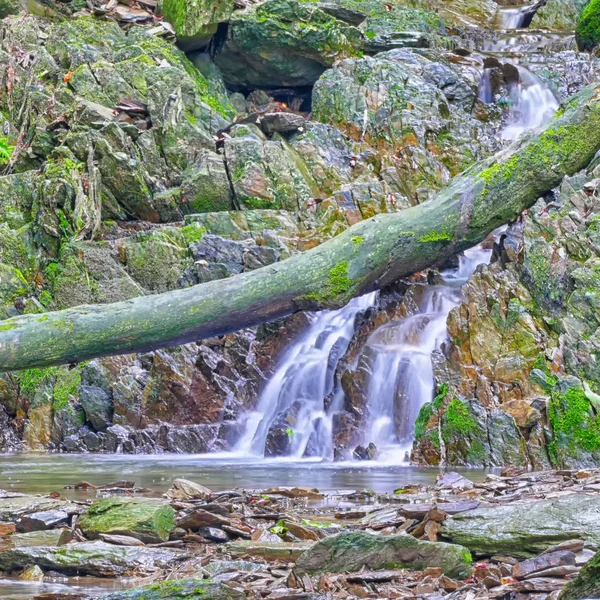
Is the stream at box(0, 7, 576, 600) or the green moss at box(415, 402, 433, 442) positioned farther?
the green moss at box(415, 402, 433, 442)

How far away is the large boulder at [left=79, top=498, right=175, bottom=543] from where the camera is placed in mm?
5754

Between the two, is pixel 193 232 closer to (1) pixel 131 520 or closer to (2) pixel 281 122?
(2) pixel 281 122

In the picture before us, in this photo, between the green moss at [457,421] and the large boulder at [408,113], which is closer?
the green moss at [457,421]

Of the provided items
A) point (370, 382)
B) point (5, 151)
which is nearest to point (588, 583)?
point (370, 382)

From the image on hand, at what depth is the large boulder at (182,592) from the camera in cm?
389

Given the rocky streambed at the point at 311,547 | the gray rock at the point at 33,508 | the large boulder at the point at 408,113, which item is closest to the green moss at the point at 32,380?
the large boulder at the point at 408,113

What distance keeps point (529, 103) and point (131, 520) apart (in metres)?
22.7

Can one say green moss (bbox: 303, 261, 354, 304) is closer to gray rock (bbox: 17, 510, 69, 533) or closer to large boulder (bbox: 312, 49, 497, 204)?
gray rock (bbox: 17, 510, 69, 533)

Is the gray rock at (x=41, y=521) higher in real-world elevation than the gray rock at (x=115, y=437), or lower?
lower

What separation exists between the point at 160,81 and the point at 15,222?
21.9ft

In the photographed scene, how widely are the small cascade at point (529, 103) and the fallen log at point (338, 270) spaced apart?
12517mm

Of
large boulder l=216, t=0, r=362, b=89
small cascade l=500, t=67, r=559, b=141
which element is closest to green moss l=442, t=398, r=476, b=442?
small cascade l=500, t=67, r=559, b=141

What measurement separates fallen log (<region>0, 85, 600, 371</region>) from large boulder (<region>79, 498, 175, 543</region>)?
1160 millimetres

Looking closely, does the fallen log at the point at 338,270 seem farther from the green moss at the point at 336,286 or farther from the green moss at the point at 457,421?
the green moss at the point at 457,421
